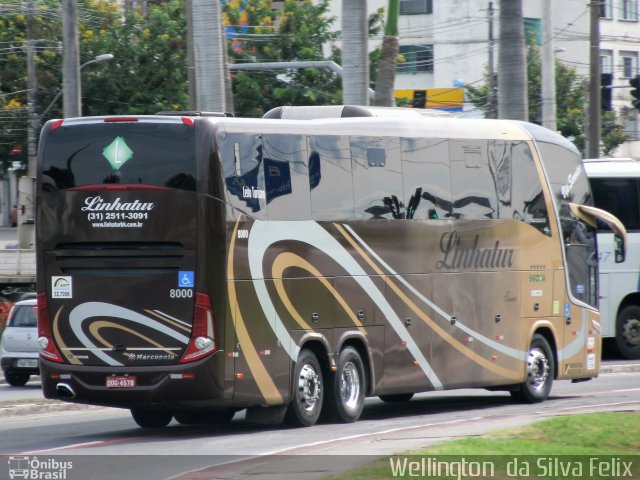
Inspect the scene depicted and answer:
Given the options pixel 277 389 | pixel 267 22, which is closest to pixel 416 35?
pixel 267 22

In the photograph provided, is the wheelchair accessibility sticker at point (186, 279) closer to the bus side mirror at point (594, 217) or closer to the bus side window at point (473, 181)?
the bus side window at point (473, 181)

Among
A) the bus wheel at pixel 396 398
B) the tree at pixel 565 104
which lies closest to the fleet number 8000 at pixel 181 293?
the bus wheel at pixel 396 398

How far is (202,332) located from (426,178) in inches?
176

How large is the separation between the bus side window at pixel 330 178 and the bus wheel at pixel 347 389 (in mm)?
1739

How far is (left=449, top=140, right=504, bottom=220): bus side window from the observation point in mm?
17938

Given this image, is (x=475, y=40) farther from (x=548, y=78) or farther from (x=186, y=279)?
(x=186, y=279)

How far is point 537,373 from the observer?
19.6 m

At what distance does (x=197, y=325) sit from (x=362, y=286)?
2.89m

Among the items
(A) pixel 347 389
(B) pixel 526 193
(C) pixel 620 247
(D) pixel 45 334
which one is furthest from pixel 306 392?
(C) pixel 620 247

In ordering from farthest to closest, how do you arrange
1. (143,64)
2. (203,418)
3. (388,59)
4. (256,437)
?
(143,64)
(388,59)
(203,418)
(256,437)

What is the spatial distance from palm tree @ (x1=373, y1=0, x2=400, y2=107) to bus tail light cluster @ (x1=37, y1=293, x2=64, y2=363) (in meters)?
11.9

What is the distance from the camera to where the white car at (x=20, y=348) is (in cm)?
2508

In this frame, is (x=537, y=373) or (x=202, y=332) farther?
(x=537, y=373)

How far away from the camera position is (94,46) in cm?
5050
